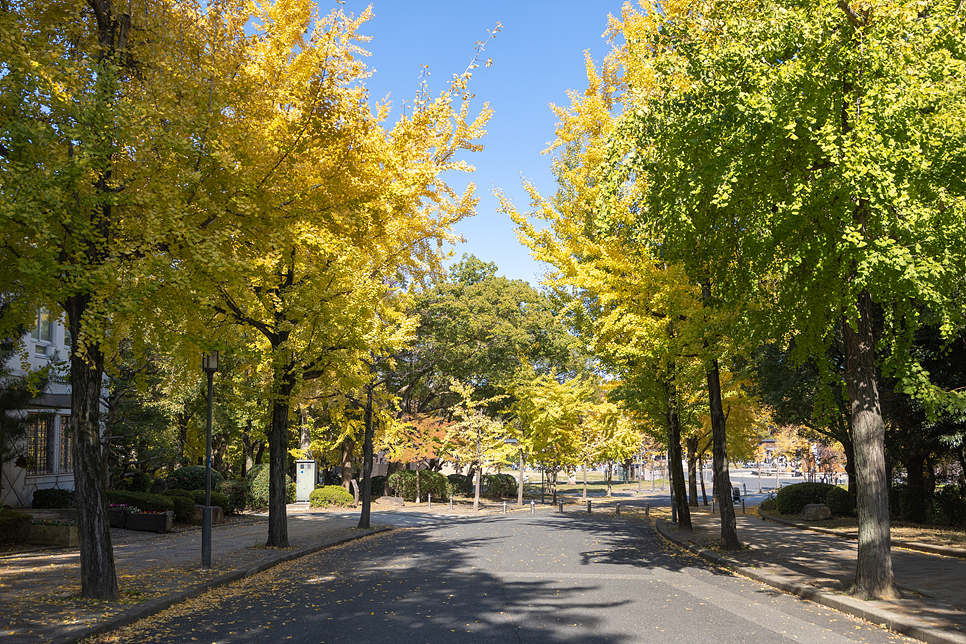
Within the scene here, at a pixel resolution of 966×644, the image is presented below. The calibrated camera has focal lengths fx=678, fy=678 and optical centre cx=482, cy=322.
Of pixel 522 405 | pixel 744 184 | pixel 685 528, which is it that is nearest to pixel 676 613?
pixel 744 184

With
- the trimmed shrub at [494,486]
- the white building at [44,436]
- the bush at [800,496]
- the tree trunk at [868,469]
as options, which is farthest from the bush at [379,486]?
the tree trunk at [868,469]

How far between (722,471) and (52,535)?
1530 cm

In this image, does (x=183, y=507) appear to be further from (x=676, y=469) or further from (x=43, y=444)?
(x=676, y=469)

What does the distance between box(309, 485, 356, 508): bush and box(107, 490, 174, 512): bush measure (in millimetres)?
12858

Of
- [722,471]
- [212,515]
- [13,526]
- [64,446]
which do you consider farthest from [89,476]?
[64,446]

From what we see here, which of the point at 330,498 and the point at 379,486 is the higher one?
the point at 330,498

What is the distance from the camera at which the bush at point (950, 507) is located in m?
18.4

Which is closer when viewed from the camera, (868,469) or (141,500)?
(868,469)

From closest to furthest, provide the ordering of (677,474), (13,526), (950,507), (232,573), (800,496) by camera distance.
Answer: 1. (232,573)
2. (13,526)
3. (950,507)
4. (677,474)
5. (800,496)

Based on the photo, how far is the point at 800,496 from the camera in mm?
24984

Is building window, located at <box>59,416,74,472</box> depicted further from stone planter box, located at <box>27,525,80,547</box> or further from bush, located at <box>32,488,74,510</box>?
stone planter box, located at <box>27,525,80,547</box>

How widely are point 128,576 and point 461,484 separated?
122 feet

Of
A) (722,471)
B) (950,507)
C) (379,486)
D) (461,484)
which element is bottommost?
(461,484)

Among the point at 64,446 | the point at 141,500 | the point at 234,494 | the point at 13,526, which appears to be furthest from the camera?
the point at 234,494
